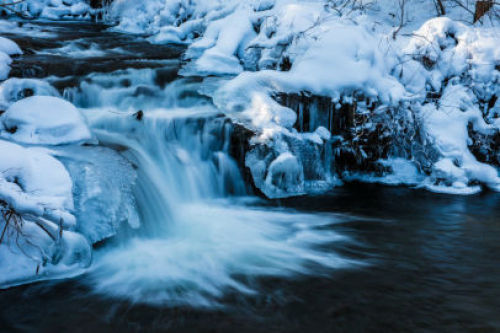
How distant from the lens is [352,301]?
8.70ft

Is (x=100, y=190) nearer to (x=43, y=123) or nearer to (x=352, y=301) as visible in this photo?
(x=43, y=123)

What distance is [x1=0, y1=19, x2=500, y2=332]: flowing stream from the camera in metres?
2.49

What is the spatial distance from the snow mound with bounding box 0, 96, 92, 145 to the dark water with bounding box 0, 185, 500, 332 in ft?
4.81

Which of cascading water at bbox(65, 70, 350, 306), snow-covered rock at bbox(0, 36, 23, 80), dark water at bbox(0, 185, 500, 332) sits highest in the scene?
snow-covered rock at bbox(0, 36, 23, 80)

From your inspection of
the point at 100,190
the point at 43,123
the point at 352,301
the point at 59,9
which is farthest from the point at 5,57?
the point at 59,9

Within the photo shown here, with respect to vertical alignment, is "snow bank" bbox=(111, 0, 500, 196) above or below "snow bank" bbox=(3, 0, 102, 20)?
below

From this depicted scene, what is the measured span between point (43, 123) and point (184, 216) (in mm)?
1563

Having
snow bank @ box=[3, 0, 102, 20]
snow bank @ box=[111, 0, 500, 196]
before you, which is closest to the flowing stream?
snow bank @ box=[111, 0, 500, 196]

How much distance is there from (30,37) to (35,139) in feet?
18.3

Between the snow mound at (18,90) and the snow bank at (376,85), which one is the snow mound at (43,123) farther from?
the snow bank at (376,85)

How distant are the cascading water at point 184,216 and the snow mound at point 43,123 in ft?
1.83

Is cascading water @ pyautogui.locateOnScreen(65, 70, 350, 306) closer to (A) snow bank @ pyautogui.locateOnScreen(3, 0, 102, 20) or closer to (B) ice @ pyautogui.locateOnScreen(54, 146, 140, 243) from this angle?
(B) ice @ pyautogui.locateOnScreen(54, 146, 140, 243)

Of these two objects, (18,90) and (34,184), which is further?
(18,90)

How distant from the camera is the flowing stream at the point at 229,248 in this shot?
249 cm
